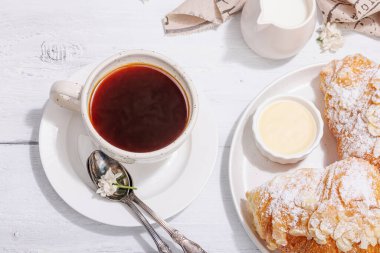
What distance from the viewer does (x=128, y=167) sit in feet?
4.36

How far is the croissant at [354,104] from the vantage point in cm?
129

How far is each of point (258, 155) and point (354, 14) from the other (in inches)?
17.9

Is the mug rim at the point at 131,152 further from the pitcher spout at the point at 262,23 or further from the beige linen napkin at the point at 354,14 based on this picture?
the beige linen napkin at the point at 354,14

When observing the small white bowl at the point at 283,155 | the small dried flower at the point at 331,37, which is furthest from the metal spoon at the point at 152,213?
the small dried flower at the point at 331,37

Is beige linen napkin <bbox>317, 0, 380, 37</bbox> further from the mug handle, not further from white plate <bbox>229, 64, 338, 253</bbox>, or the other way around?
the mug handle

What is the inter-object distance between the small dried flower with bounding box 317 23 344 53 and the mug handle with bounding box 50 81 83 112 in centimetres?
67

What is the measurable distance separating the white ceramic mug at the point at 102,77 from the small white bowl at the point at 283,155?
0.23 metres

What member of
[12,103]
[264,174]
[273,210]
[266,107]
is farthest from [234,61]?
[12,103]

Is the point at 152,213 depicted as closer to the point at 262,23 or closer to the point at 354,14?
the point at 262,23

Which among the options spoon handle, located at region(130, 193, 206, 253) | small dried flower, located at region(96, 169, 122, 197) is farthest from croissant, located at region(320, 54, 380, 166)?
small dried flower, located at region(96, 169, 122, 197)

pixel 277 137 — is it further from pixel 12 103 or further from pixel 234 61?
pixel 12 103

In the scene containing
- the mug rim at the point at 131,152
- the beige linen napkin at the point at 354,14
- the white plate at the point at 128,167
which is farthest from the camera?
the beige linen napkin at the point at 354,14

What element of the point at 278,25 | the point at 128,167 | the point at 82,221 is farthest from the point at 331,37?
the point at 82,221

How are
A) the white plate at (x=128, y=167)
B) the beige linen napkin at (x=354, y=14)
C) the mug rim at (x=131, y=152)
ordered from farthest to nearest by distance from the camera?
the beige linen napkin at (x=354, y=14) → the white plate at (x=128, y=167) → the mug rim at (x=131, y=152)
